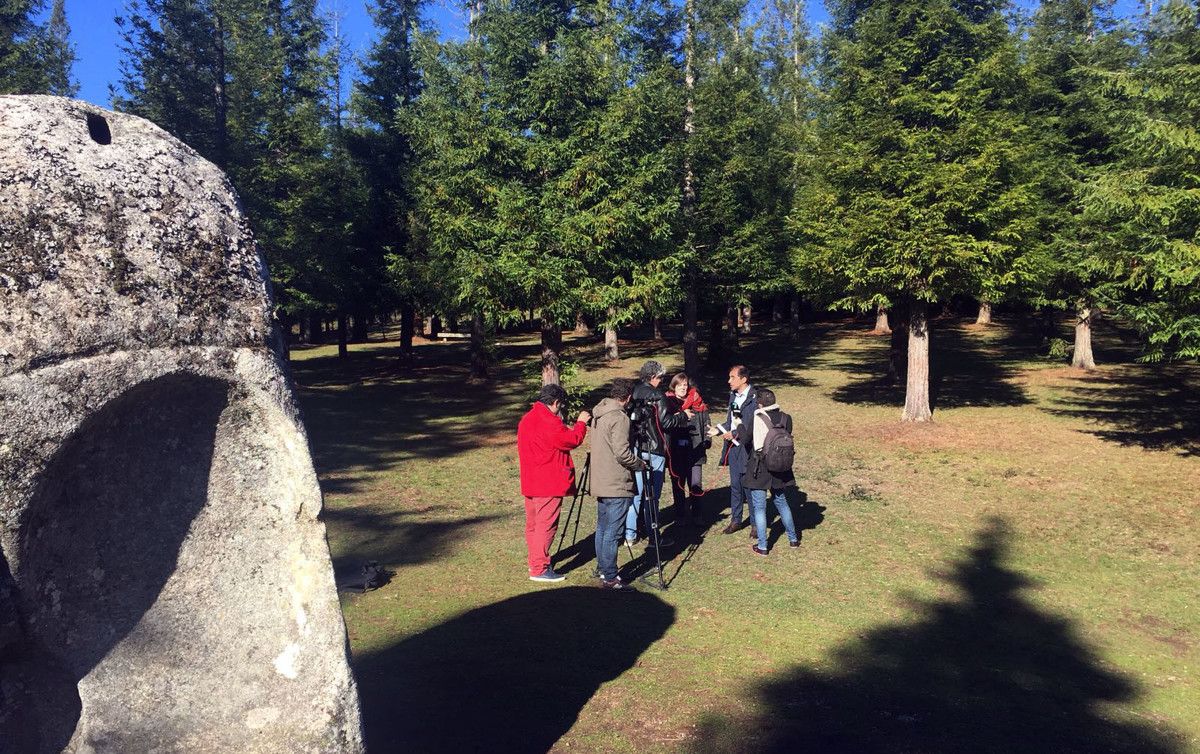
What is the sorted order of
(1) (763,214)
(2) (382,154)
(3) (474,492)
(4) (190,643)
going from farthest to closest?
(2) (382,154) → (1) (763,214) → (3) (474,492) → (4) (190,643)

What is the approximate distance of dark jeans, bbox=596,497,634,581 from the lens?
304 inches

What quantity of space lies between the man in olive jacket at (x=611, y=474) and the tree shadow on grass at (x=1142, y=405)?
12.5 m

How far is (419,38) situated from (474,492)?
12368 millimetres

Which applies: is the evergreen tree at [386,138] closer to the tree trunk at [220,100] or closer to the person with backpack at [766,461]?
the tree trunk at [220,100]

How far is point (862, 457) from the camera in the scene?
1502 cm

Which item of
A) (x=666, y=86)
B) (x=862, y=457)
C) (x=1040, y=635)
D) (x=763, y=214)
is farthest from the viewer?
(x=763, y=214)

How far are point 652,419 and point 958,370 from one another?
20584 mm

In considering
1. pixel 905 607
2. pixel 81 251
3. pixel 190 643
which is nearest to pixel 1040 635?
pixel 905 607

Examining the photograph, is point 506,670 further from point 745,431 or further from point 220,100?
point 220,100

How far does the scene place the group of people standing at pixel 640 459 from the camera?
25.4 feet

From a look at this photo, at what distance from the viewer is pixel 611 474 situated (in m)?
7.66

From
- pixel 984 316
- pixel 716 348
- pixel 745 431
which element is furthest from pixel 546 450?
pixel 984 316

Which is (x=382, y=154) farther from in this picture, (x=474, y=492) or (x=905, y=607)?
(x=905, y=607)

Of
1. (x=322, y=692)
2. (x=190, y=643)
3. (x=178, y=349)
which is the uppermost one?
(x=178, y=349)
